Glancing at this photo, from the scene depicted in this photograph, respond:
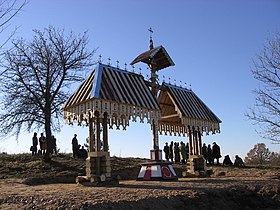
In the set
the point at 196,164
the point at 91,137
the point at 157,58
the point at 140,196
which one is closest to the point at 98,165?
the point at 91,137

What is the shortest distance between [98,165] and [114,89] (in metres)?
3.17

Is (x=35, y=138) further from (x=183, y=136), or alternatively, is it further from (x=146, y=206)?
(x=146, y=206)

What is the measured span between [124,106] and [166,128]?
6555 mm

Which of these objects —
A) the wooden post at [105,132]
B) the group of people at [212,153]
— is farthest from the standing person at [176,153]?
the wooden post at [105,132]

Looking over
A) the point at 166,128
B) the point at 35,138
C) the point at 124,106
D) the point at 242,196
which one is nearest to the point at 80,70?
the point at 35,138

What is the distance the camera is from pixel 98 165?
13.1 meters

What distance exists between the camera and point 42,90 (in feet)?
70.5

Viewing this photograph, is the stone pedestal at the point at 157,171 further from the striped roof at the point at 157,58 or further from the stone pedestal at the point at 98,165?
the striped roof at the point at 157,58

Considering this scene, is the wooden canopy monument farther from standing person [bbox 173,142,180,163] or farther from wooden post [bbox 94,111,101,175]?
standing person [bbox 173,142,180,163]

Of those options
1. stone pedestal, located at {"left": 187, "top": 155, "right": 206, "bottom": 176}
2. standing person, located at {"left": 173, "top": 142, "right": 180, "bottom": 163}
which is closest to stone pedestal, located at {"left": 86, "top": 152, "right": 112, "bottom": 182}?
stone pedestal, located at {"left": 187, "top": 155, "right": 206, "bottom": 176}

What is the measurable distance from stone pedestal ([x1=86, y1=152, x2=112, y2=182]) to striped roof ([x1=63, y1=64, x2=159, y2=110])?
7.03ft

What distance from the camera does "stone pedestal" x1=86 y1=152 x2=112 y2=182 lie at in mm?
13000

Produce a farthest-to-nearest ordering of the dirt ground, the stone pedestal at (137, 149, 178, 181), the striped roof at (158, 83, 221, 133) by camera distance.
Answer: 1. the striped roof at (158, 83, 221, 133)
2. the stone pedestal at (137, 149, 178, 181)
3. the dirt ground

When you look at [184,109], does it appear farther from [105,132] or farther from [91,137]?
[91,137]
